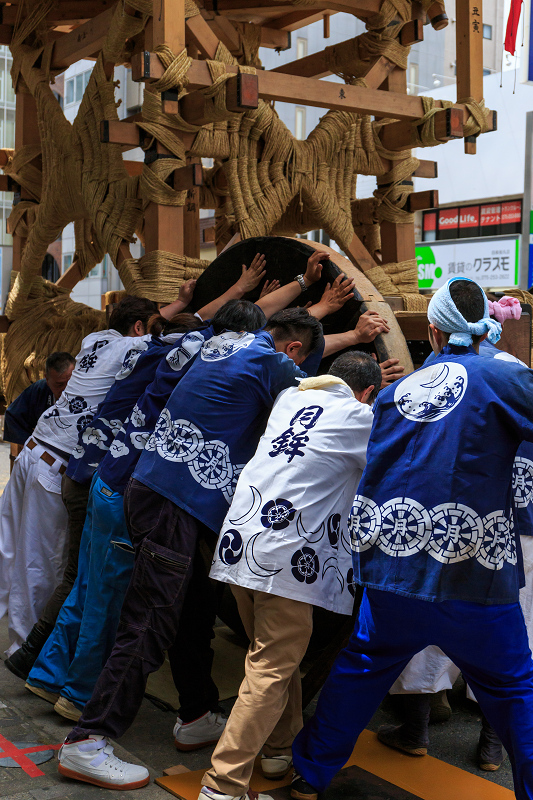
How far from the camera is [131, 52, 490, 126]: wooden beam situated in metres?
4.80

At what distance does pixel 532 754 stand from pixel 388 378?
160 centimetres

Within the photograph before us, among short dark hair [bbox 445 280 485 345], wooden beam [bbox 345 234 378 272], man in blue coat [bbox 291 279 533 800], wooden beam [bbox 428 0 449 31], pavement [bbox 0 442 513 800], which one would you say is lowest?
pavement [bbox 0 442 513 800]

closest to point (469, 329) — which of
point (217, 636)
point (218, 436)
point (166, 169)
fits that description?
point (218, 436)

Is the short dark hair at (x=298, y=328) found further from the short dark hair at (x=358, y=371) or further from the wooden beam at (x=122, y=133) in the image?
the wooden beam at (x=122, y=133)

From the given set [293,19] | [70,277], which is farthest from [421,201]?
[70,277]

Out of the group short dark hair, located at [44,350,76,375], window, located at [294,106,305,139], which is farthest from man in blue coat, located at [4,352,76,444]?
window, located at [294,106,305,139]

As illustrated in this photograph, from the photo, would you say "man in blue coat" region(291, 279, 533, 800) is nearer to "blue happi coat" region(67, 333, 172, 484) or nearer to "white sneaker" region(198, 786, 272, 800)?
"white sneaker" region(198, 786, 272, 800)

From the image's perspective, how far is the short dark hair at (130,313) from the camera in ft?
14.4

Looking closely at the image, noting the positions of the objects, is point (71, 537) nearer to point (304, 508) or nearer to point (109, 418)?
point (109, 418)

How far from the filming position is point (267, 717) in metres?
2.83

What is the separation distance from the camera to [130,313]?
4.39 meters

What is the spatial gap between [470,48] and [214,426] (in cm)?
367

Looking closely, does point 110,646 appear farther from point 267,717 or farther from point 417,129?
point 417,129

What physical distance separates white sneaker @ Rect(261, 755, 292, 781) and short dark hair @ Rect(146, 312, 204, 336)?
175 centimetres
